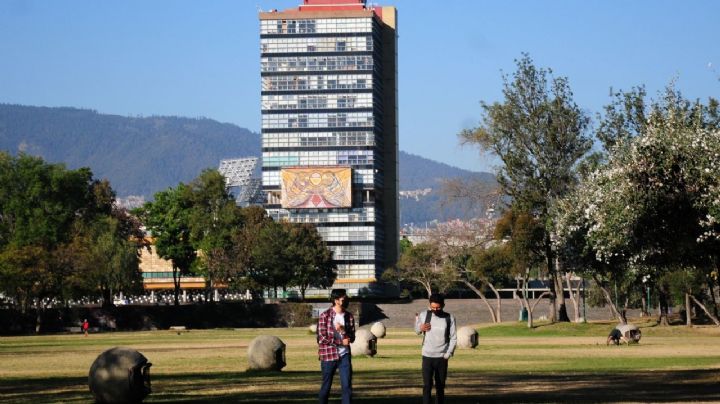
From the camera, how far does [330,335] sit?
2528 cm

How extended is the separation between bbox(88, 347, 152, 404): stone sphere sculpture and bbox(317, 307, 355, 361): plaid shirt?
5779 millimetres

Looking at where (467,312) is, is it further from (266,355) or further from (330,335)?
(330,335)

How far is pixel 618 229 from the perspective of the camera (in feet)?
126

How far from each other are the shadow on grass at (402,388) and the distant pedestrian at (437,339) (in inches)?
196

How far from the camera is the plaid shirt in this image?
25.3m

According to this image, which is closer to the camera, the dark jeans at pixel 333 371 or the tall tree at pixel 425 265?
the dark jeans at pixel 333 371

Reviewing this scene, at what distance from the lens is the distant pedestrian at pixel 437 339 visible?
2498 cm

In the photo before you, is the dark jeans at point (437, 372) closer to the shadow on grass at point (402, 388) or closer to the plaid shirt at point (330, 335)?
the plaid shirt at point (330, 335)

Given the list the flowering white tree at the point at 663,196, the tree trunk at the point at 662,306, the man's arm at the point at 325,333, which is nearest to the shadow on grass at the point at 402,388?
the flowering white tree at the point at 663,196

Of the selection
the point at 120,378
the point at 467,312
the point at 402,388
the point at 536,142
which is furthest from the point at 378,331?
the point at 467,312

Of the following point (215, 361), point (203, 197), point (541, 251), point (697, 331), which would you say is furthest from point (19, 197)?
point (215, 361)

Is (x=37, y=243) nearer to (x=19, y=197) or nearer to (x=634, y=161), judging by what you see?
(x=19, y=197)

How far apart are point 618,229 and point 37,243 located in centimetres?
9530

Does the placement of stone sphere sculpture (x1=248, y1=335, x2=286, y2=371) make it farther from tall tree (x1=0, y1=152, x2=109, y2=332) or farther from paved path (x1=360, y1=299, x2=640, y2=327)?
paved path (x1=360, y1=299, x2=640, y2=327)
